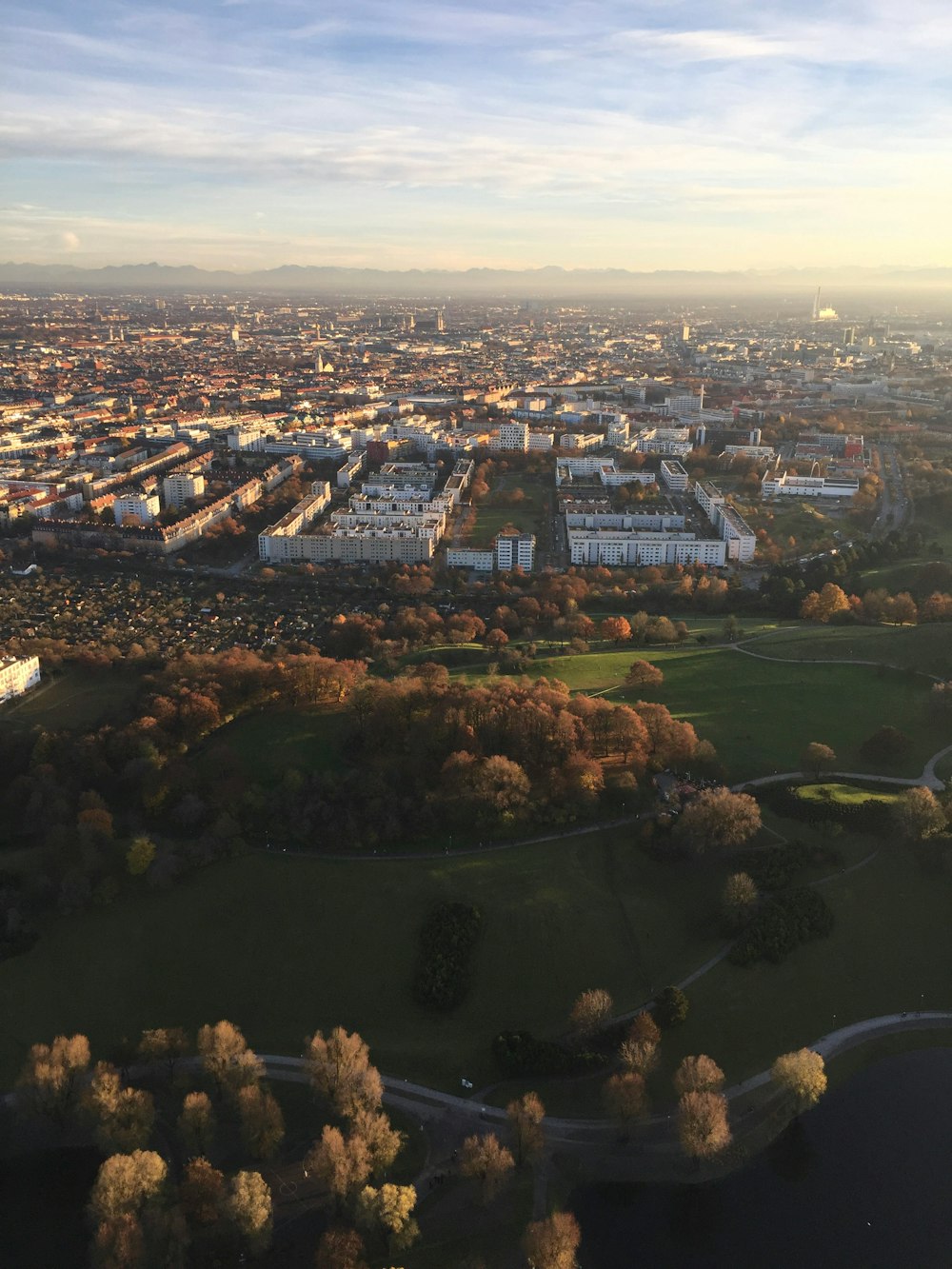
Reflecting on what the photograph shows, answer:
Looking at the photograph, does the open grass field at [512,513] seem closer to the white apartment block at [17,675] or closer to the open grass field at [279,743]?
the open grass field at [279,743]

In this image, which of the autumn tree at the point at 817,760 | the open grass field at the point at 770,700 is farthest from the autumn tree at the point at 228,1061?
the autumn tree at the point at 817,760

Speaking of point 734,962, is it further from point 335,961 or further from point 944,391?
point 944,391

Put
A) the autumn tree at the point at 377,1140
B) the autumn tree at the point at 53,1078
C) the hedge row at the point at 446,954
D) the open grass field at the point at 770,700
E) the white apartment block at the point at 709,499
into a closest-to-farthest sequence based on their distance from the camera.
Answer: the autumn tree at the point at 377,1140 < the autumn tree at the point at 53,1078 < the hedge row at the point at 446,954 < the open grass field at the point at 770,700 < the white apartment block at the point at 709,499

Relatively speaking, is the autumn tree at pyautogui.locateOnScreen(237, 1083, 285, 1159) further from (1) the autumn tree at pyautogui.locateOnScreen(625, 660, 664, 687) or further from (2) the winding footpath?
(1) the autumn tree at pyautogui.locateOnScreen(625, 660, 664, 687)

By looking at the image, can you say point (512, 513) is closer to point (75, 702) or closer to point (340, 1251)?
point (75, 702)

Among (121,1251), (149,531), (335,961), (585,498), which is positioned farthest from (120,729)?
(585,498)

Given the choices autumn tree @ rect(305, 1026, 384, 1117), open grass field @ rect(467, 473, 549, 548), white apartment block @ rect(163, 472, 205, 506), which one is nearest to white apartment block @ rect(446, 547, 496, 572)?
open grass field @ rect(467, 473, 549, 548)
